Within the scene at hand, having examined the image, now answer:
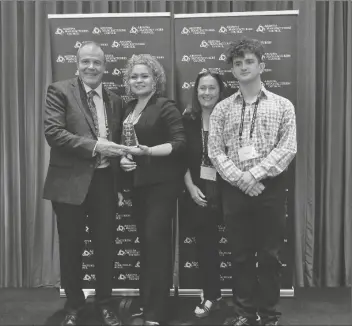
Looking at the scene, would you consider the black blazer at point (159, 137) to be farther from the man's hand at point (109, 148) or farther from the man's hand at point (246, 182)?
the man's hand at point (246, 182)

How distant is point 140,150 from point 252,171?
Answer: 26.0 inches

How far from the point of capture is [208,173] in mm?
2594

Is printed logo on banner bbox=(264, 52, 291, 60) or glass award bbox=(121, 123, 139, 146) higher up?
printed logo on banner bbox=(264, 52, 291, 60)

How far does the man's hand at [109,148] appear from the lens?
236 cm

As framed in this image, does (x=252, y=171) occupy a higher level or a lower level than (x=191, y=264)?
higher

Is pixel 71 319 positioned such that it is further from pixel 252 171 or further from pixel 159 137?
pixel 252 171

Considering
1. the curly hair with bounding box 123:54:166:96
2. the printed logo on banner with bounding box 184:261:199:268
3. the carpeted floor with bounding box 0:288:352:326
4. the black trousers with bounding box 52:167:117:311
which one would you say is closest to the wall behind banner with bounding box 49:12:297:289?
the printed logo on banner with bounding box 184:261:199:268

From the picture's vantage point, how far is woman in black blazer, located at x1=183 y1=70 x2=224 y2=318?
2588mm

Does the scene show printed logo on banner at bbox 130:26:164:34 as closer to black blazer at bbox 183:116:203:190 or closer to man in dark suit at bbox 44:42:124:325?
man in dark suit at bbox 44:42:124:325

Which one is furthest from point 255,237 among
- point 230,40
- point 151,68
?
point 230,40

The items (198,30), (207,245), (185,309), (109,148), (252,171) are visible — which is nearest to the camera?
(252,171)

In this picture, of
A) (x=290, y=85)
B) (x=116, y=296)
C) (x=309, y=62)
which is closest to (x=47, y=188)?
(x=116, y=296)

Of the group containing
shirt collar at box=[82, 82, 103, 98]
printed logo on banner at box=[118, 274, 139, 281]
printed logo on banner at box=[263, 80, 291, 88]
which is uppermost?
printed logo on banner at box=[263, 80, 291, 88]

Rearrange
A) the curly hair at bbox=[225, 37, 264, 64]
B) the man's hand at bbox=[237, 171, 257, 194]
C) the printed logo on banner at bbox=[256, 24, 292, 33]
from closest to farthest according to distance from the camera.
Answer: the man's hand at bbox=[237, 171, 257, 194], the curly hair at bbox=[225, 37, 264, 64], the printed logo on banner at bbox=[256, 24, 292, 33]
